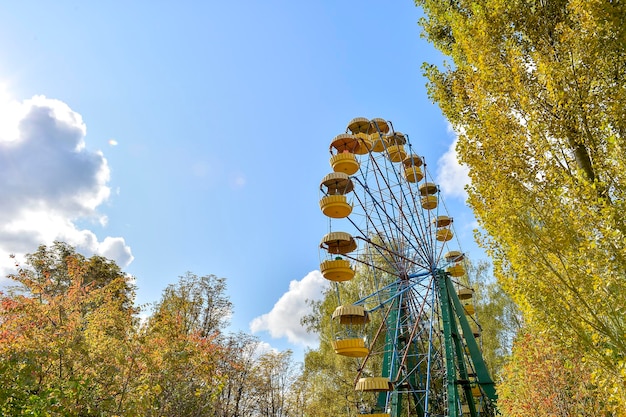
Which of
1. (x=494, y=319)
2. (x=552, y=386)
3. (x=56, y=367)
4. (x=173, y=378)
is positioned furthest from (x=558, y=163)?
(x=494, y=319)

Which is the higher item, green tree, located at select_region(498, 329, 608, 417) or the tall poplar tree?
the tall poplar tree

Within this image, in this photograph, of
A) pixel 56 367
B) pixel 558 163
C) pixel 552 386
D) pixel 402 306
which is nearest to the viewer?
pixel 558 163

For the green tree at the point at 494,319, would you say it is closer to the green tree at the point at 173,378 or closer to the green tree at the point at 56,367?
the green tree at the point at 173,378

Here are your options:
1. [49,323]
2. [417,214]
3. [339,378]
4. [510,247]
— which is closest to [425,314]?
[417,214]

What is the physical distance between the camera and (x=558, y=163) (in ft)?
18.2

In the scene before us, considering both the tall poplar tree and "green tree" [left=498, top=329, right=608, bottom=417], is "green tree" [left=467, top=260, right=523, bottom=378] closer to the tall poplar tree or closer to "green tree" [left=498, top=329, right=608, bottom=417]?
"green tree" [left=498, top=329, right=608, bottom=417]

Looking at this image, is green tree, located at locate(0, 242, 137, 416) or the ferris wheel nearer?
green tree, located at locate(0, 242, 137, 416)

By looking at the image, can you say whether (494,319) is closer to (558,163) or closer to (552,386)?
(552,386)

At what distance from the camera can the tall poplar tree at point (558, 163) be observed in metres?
4.84

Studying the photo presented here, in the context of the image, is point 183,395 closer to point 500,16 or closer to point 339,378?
point 500,16

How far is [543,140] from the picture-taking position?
5578 millimetres

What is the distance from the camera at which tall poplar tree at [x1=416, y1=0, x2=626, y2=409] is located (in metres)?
4.84

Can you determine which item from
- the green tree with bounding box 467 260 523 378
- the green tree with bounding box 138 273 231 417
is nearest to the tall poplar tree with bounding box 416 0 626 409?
the green tree with bounding box 138 273 231 417

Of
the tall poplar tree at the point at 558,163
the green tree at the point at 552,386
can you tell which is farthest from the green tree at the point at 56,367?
the green tree at the point at 552,386
